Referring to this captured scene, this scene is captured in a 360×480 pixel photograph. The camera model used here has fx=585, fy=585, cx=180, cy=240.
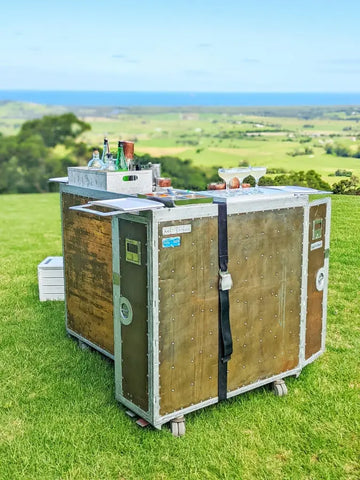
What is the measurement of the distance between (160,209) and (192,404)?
1440mm

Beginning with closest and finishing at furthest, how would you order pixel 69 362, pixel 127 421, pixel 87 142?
pixel 127 421
pixel 69 362
pixel 87 142

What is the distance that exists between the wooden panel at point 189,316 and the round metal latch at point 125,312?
0.33 meters

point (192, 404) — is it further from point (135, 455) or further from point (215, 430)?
point (135, 455)

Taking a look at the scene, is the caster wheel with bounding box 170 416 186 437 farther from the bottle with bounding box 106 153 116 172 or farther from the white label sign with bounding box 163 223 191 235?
the bottle with bounding box 106 153 116 172

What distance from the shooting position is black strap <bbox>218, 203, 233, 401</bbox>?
400 centimetres

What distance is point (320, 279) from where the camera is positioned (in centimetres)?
498

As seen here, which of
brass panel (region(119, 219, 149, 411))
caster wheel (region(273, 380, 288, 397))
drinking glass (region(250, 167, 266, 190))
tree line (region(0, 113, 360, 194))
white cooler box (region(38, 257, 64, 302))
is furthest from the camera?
tree line (region(0, 113, 360, 194))

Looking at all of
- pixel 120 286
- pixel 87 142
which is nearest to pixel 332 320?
pixel 120 286

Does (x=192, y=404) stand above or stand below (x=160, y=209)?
below

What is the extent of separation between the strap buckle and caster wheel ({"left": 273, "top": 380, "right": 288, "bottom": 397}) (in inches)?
44.0

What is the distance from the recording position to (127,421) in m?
4.26

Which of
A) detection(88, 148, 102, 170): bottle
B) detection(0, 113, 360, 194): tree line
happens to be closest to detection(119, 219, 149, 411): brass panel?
detection(88, 148, 102, 170): bottle

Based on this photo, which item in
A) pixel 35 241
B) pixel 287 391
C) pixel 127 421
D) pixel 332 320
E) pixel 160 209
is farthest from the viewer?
pixel 35 241

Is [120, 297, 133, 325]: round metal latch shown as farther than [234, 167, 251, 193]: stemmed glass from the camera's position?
No
